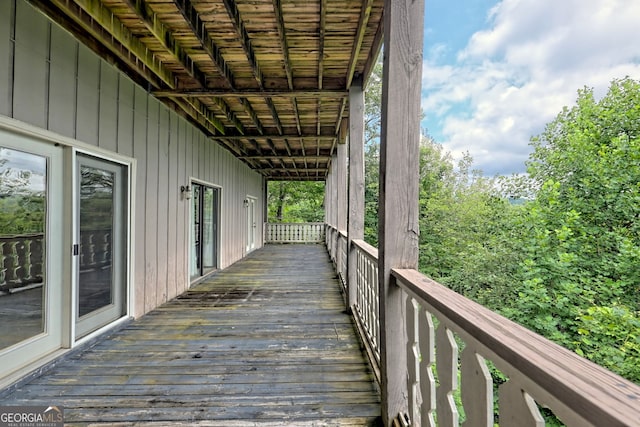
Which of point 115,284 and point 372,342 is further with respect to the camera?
point 115,284

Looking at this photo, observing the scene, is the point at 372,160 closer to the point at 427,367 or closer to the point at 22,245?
the point at 22,245

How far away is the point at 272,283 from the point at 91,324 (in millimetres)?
2840

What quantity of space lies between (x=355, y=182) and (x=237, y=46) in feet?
6.35

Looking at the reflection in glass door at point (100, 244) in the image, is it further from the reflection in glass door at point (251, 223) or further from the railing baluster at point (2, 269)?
the reflection in glass door at point (251, 223)

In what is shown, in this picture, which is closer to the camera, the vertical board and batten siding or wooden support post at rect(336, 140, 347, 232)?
the vertical board and batten siding

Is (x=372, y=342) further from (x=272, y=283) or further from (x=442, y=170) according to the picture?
(x=442, y=170)

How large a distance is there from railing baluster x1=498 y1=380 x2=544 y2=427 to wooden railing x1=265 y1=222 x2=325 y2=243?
43.6ft

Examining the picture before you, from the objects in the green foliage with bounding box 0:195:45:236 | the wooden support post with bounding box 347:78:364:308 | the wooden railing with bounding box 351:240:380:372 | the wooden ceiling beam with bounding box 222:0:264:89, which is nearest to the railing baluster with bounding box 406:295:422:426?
the wooden railing with bounding box 351:240:380:372

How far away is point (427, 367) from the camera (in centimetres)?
135

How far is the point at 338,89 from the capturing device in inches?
152

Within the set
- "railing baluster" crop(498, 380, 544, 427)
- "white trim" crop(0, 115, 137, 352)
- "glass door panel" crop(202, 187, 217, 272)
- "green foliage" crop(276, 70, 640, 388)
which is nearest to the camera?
"railing baluster" crop(498, 380, 544, 427)

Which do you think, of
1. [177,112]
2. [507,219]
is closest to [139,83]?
[177,112]

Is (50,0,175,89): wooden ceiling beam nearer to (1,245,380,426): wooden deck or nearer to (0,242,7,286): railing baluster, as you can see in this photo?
(0,242,7,286): railing baluster

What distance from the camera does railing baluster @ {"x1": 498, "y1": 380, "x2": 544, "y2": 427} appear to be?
712 mm
